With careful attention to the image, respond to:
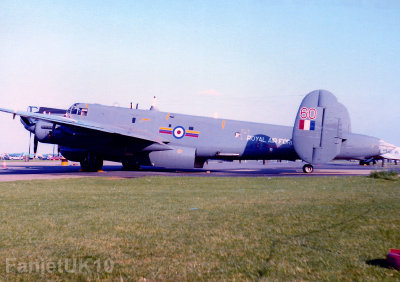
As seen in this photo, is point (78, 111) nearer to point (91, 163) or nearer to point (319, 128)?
point (91, 163)

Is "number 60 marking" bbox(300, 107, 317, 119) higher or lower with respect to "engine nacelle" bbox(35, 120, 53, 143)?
higher

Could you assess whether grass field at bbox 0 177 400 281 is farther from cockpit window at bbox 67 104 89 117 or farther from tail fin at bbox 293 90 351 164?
cockpit window at bbox 67 104 89 117

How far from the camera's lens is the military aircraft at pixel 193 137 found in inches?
1003

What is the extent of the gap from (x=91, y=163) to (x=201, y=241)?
23.6 meters

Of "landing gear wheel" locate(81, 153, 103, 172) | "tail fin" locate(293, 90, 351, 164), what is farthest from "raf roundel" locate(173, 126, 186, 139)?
"tail fin" locate(293, 90, 351, 164)

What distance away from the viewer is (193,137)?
1083 inches

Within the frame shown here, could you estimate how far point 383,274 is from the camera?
3.98 m

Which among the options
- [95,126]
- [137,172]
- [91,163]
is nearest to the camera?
[95,126]

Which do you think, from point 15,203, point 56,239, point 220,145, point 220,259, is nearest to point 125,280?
point 220,259

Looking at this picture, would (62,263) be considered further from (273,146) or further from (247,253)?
(273,146)

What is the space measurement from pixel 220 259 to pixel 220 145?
22.9 metres

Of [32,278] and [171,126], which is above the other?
[171,126]

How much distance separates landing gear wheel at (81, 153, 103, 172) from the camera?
2752 cm

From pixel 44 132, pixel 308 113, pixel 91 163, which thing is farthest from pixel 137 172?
→ pixel 308 113
